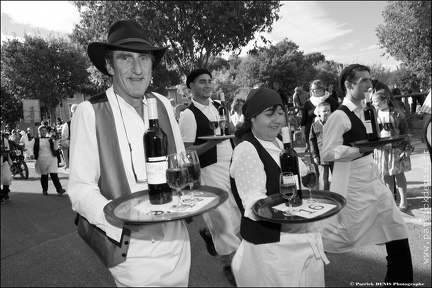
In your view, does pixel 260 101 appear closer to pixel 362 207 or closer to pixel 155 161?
pixel 155 161

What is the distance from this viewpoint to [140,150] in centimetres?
231

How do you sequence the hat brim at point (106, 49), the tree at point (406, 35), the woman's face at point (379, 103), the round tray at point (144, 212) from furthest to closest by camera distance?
the tree at point (406, 35) → the woman's face at point (379, 103) → the hat brim at point (106, 49) → the round tray at point (144, 212)

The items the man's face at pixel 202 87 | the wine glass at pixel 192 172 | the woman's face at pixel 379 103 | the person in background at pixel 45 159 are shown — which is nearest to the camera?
the wine glass at pixel 192 172

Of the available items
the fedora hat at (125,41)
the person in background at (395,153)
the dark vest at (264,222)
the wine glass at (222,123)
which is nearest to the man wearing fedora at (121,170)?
the fedora hat at (125,41)

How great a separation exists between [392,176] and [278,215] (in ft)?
16.7

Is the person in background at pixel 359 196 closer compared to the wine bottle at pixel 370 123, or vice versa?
the person in background at pixel 359 196

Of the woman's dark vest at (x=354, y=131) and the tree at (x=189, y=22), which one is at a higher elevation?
the tree at (x=189, y=22)

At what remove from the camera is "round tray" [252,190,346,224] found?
1.99 m

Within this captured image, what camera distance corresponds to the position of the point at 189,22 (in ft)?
51.3

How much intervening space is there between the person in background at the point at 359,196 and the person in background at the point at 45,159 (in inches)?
344

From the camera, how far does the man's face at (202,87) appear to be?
204 inches

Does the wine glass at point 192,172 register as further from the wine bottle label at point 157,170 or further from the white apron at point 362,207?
the white apron at point 362,207

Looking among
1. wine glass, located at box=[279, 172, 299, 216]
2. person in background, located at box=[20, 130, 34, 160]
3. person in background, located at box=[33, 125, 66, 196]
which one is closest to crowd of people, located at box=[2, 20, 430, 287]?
wine glass, located at box=[279, 172, 299, 216]

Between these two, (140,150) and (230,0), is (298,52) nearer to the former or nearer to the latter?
(230,0)
